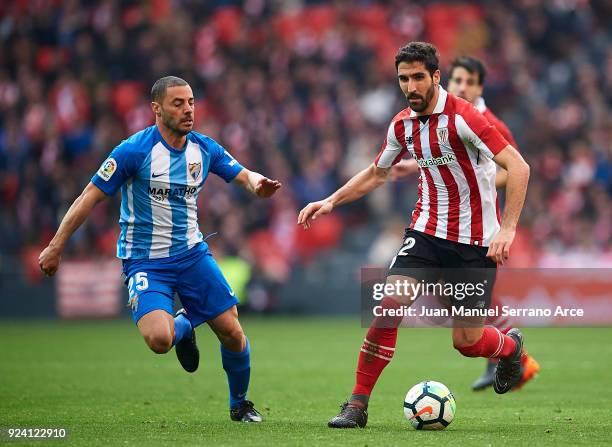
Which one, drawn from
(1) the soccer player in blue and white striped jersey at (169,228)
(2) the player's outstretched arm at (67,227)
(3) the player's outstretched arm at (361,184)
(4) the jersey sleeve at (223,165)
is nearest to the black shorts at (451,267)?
(3) the player's outstretched arm at (361,184)

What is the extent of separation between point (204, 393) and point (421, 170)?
122 inches

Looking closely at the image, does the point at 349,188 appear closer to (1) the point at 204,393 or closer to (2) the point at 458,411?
(2) the point at 458,411

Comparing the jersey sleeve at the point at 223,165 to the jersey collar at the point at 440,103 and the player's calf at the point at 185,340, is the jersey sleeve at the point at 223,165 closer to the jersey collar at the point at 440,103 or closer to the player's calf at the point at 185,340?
the player's calf at the point at 185,340

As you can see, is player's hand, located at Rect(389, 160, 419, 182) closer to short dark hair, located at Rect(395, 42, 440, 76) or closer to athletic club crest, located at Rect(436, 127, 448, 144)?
athletic club crest, located at Rect(436, 127, 448, 144)

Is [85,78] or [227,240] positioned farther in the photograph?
[85,78]

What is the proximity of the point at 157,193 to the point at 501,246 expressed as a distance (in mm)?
2340

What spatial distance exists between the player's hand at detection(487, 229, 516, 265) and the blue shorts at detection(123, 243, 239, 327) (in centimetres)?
187

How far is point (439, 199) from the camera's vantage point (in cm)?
747

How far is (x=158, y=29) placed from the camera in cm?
2178

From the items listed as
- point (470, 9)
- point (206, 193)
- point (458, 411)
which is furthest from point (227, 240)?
point (458, 411)

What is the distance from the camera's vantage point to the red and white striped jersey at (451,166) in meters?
7.19

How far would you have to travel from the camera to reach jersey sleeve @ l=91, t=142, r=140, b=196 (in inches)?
283

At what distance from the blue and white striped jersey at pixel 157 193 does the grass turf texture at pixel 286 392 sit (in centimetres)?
122

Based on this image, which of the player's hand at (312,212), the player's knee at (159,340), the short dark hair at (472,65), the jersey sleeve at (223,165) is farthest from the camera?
the short dark hair at (472,65)
